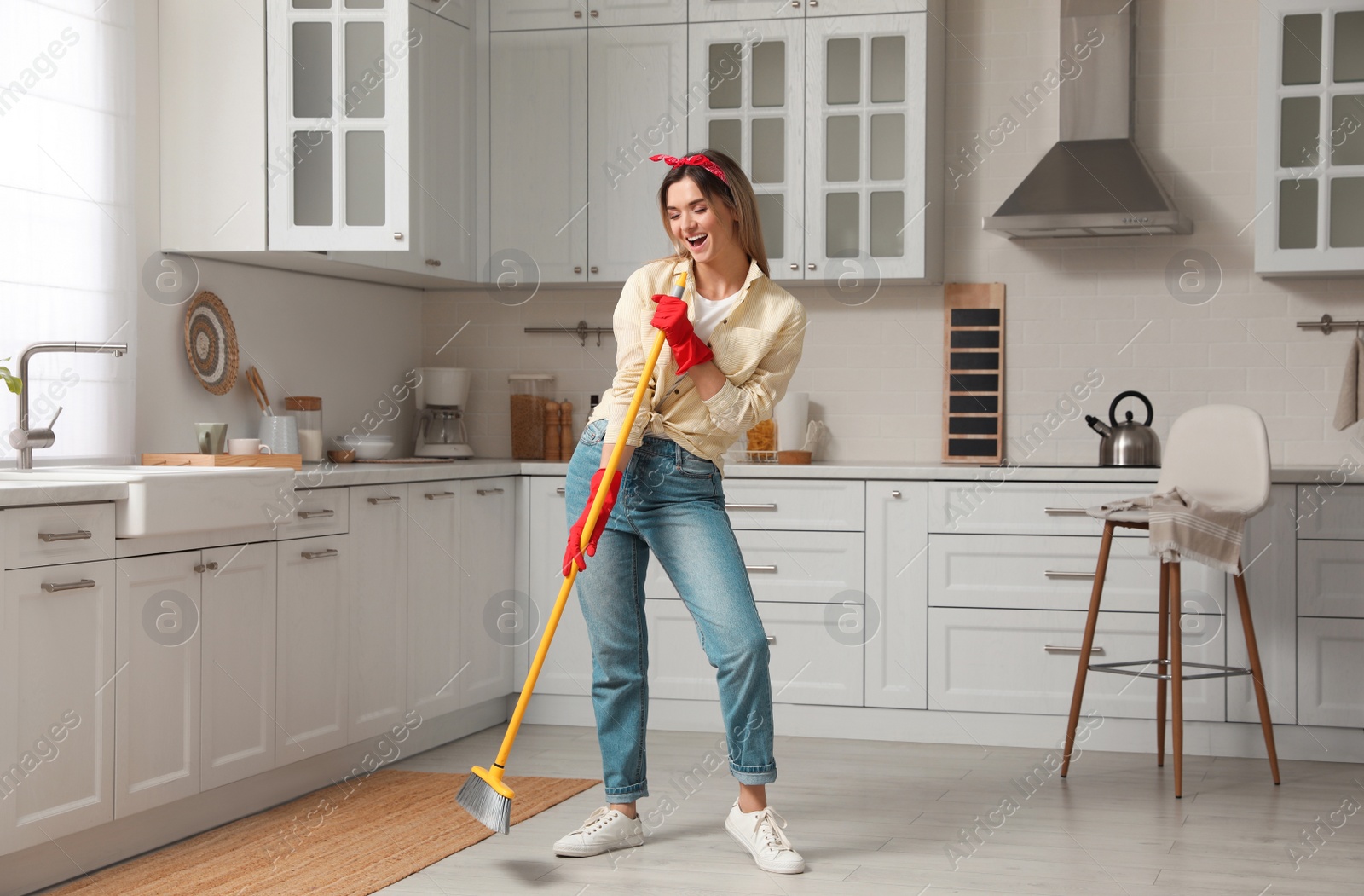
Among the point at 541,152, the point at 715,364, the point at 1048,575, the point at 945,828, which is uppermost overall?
the point at 541,152

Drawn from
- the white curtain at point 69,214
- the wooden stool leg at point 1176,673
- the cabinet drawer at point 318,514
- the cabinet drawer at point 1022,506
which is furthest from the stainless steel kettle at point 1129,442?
the white curtain at point 69,214

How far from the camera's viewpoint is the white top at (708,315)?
2.76 metres

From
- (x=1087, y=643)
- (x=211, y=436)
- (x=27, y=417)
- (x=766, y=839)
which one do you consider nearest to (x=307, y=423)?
(x=211, y=436)

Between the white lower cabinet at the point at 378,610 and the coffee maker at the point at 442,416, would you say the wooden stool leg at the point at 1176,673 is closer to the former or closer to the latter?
the white lower cabinet at the point at 378,610

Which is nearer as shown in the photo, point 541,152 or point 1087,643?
point 1087,643

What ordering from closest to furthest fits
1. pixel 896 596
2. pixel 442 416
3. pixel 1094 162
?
pixel 896 596 → pixel 1094 162 → pixel 442 416

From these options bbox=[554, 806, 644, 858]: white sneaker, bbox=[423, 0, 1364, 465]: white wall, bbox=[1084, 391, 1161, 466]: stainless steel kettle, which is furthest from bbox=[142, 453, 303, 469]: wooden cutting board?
bbox=[1084, 391, 1161, 466]: stainless steel kettle

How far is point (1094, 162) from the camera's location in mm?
4406

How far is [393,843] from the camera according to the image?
9.82ft

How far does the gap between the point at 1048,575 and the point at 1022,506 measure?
0.71ft

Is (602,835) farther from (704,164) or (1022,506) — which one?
(1022,506)

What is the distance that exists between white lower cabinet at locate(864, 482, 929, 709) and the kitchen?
0.01 meters

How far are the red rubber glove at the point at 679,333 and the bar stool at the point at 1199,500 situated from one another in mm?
1455

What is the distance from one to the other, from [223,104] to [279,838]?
1.95 meters
